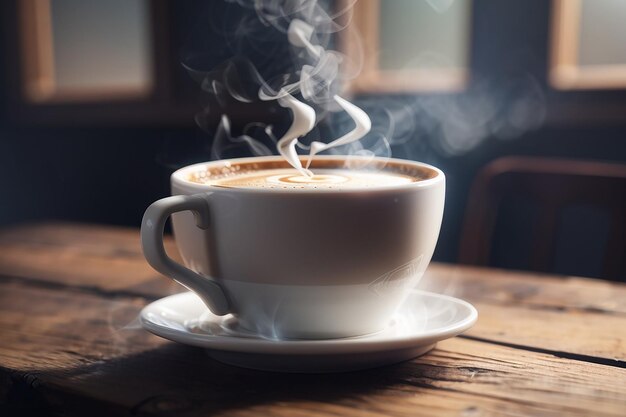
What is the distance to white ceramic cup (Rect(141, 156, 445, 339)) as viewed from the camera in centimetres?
48

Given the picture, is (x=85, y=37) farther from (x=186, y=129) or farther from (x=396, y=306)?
(x=396, y=306)

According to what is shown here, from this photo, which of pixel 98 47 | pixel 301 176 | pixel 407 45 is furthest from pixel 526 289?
pixel 98 47

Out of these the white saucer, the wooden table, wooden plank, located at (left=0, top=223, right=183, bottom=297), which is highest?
the white saucer

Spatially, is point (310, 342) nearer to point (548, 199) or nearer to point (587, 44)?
point (548, 199)

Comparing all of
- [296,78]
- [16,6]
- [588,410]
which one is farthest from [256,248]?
[16,6]

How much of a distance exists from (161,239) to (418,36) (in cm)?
174

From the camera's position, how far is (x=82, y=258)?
0.96 metres

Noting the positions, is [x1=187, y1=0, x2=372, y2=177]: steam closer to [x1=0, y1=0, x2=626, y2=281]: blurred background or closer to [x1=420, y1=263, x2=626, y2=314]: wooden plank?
[x1=0, y1=0, x2=626, y2=281]: blurred background

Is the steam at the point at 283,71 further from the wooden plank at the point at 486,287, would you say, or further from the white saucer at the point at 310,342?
the white saucer at the point at 310,342

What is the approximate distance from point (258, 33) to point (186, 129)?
1.43 ft

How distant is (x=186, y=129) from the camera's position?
2496mm

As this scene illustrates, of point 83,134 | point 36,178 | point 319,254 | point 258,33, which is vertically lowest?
point 36,178

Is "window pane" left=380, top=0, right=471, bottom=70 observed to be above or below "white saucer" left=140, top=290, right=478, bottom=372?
above

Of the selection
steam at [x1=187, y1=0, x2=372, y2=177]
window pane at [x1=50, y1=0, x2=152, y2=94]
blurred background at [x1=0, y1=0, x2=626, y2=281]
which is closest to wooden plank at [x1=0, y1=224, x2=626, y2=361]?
blurred background at [x1=0, y1=0, x2=626, y2=281]
